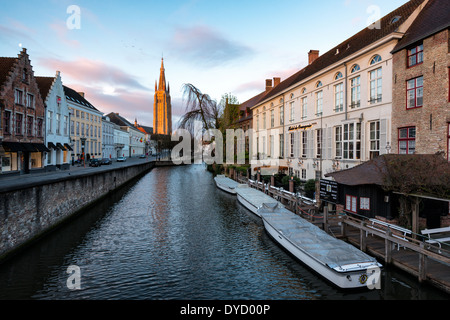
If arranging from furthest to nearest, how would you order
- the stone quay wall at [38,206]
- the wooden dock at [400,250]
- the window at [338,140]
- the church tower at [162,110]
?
the church tower at [162,110] < the window at [338,140] < the stone quay wall at [38,206] < the wooden dock at [400,250]

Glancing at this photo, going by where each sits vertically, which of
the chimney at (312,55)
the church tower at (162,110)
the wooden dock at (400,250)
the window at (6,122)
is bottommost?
the wooden dock at (400,250)

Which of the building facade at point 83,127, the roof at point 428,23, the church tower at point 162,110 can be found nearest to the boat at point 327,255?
the roof at point 428,23

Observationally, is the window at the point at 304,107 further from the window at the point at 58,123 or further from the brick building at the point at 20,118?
the window at the point at 58,123

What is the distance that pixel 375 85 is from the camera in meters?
18.1

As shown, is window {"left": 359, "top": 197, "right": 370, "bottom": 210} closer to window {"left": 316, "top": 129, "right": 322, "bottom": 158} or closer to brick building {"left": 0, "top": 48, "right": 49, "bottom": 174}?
window {"left": 316, "top": 129, "right": 322, "bottom": 158}

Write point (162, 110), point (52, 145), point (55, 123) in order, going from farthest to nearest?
point (162, 110), point (55, 123), point (52, 145)

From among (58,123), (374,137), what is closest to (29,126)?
(58,123)

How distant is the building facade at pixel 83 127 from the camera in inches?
1890

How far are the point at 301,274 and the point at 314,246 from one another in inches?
46.3

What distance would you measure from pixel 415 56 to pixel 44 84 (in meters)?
39.8

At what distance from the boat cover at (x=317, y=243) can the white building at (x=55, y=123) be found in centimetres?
3003

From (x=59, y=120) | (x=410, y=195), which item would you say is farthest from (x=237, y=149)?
(x=410, y=195)

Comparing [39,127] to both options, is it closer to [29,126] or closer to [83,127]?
[29,126]

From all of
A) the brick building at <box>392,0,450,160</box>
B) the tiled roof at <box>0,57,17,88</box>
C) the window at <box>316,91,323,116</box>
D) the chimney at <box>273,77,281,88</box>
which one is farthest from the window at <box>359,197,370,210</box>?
the chimney at <box>273,77,281,88</box>
